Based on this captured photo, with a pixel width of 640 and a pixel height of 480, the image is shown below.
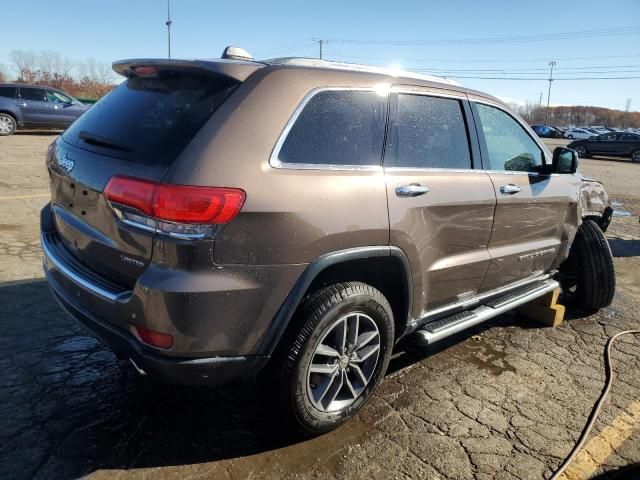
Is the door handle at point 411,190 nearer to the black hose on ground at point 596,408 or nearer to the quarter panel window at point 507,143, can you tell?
the quarter panel window at point 507,143

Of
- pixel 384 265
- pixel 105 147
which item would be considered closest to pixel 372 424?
pixel 384 265

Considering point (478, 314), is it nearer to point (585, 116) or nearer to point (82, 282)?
point (82, 282)

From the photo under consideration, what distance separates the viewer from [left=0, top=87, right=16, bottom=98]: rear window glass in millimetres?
17203

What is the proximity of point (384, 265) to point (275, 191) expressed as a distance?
85cm

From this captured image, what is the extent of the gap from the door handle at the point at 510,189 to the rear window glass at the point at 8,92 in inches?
722

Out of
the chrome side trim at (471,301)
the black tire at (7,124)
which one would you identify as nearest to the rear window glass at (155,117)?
the chrome side trim at (471,301)

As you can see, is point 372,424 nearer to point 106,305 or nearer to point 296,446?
point 296,446

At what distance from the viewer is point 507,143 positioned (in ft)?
12.6

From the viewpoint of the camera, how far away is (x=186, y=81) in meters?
2.54

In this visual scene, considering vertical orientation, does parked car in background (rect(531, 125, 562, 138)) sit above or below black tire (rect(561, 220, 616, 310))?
above

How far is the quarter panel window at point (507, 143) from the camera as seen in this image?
364 cm

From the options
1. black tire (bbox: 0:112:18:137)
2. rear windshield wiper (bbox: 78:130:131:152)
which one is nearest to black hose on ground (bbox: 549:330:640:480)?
rear windshield wiper (bbox: 78:130:131:152)

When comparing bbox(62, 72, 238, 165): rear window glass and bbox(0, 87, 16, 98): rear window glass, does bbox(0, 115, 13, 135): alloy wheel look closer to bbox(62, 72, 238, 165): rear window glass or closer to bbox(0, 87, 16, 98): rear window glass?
bbox(0, 87, 16, 98): rear window glass

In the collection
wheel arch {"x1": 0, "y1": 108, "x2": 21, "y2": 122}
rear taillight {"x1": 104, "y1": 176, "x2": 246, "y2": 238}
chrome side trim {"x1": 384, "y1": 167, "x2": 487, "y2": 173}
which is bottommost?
rear taillight {"x1": 104, "y1": 176, "x2": 246, "y2": 238}
